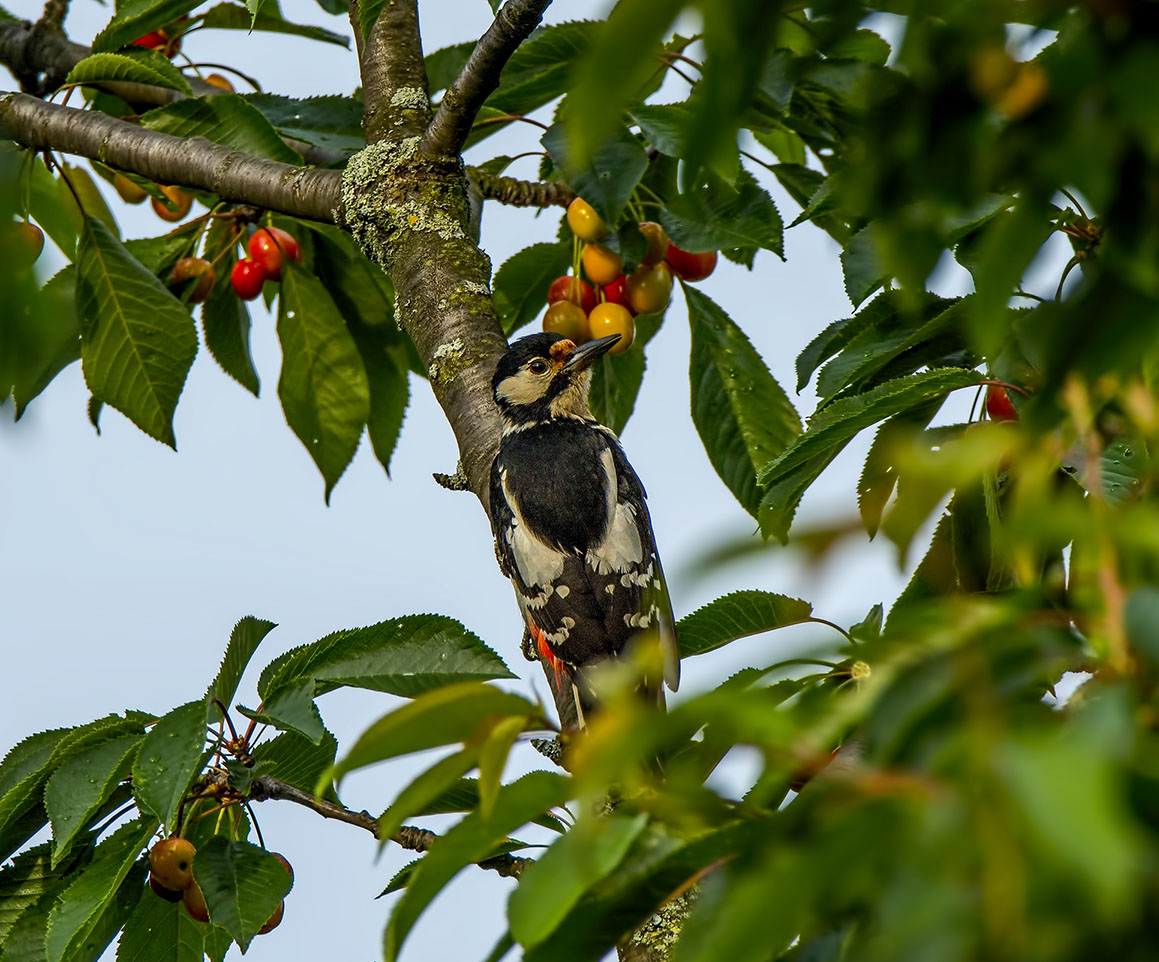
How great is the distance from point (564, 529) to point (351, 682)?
1.73 m

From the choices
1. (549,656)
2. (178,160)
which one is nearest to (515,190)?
(178,160)

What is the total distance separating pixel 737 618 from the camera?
2559 millimetres

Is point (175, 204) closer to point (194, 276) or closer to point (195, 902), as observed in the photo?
point (194, 276)

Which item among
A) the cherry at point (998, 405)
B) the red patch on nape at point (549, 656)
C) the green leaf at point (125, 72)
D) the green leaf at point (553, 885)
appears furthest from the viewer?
the red patch on nape at point (549, 656)

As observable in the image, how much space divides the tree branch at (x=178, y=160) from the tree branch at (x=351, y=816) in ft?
5.01

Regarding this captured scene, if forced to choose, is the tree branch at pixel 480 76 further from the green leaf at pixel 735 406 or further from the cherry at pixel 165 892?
the cherry at pixel 165 892

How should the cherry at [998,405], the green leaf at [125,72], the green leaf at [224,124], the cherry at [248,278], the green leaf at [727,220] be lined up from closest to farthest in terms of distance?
1. the cherry at [998,405]
2. the green leaf at [727,220]
3. the green leaf at [125,72]
4. the green leaf at [224,124]
5. the cherry at [248,278]

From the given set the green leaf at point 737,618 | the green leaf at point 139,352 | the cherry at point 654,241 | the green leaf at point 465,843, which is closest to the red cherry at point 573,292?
the cherry at point 654,241

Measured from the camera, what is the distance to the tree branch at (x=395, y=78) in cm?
357

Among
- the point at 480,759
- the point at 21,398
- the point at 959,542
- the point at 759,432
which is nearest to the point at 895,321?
the point at 959,542

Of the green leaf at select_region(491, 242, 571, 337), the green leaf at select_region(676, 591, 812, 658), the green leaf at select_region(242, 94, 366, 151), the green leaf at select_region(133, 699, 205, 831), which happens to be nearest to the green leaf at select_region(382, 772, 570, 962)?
the green leaf at select_region(133, 699, 205, 831)

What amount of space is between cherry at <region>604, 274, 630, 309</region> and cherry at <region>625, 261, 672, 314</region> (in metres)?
0.01

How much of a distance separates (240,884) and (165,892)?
0.74 ft

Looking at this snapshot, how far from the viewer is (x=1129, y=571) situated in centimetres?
→ 89
